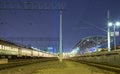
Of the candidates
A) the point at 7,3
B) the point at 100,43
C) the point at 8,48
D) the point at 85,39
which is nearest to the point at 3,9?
the point at 7,3

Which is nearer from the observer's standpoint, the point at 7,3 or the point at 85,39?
the point at 7,3

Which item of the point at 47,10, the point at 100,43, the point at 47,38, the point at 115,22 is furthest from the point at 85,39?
the point at 47,10

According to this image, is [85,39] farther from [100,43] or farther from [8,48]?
[8,48]

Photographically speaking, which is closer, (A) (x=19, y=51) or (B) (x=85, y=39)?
(A) (x=19, y=51)

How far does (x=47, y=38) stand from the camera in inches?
3826

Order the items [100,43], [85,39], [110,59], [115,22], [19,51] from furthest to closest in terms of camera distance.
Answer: [85,39]
[100,43]
[19,51]
[115,22]
[110,59]

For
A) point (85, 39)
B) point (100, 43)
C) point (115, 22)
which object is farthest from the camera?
point (85, 39)

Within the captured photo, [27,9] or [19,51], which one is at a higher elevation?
[27,9]

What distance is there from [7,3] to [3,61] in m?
9.12

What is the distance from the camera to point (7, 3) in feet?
134

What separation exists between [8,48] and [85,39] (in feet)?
264

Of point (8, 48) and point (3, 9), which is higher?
point (3, 9)

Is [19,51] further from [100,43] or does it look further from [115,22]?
[100,43]

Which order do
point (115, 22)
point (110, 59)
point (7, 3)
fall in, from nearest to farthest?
1. point (110, 59)
2. point (7, 3)
3. point (115, 22)
